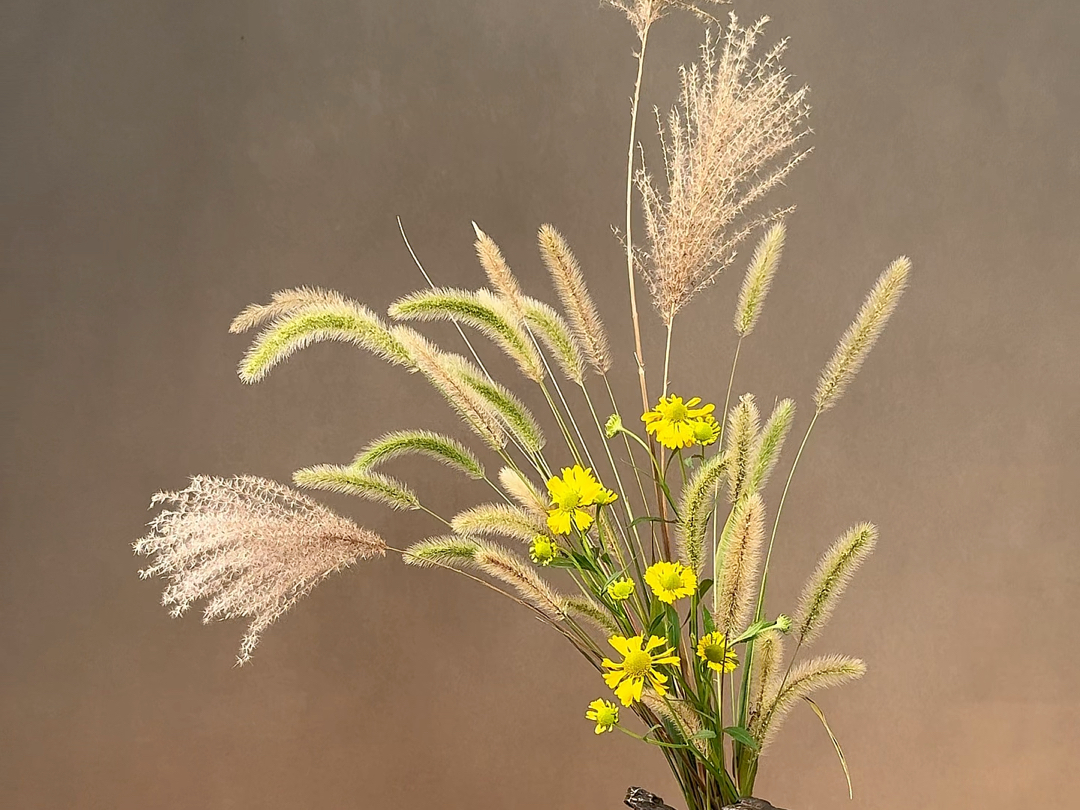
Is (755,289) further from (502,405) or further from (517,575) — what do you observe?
(517,575)

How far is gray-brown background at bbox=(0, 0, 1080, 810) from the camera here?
1.83m

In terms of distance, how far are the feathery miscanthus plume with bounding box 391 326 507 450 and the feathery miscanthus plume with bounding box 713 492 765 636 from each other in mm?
274

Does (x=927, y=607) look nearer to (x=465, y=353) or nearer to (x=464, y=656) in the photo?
(x=464, y=656)

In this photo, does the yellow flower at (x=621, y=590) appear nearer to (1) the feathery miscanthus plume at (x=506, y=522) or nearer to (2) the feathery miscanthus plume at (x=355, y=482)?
(1) the feathery miscanthus plume at (x=506, y=522)

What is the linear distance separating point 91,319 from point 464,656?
0.94 meters

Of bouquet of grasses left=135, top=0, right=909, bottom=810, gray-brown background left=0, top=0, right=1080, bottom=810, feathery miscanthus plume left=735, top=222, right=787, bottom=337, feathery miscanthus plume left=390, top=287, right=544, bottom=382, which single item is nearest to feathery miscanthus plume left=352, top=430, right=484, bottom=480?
bouquet of grasses left=135, top=0, right=909, bottom=810

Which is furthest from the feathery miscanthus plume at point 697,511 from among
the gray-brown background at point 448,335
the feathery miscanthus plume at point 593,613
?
the gray-brown background at point 448,335

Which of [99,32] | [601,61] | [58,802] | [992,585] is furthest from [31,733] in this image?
[992,585]

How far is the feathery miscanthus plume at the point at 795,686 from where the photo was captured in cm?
96

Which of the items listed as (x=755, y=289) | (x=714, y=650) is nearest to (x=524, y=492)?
(x=714, y=650)

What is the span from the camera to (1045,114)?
1.94 m

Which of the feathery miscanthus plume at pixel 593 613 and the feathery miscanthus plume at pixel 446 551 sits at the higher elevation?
the feathery miscanthus plume at pixel 446 551

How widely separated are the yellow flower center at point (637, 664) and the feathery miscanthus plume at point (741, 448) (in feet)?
0.64

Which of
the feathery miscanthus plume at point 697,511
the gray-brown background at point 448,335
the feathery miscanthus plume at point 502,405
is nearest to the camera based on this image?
the feathery miscanthus plume at point 697,511
